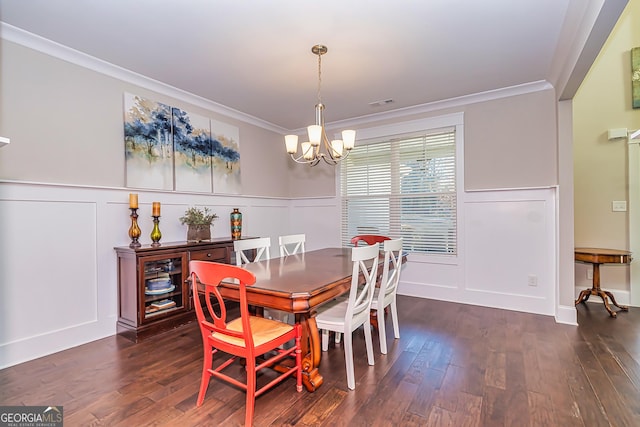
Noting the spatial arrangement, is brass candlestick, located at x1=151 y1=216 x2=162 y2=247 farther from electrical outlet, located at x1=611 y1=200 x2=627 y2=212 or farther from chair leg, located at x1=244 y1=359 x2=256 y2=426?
electrical outlet, located at x1=611 y1=200 x2=627 y2=212

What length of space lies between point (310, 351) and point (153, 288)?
5.89ft

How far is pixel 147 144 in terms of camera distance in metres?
3.27

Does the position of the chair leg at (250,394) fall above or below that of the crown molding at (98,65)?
below

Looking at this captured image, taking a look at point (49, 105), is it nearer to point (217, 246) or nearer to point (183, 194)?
point (183, 194)

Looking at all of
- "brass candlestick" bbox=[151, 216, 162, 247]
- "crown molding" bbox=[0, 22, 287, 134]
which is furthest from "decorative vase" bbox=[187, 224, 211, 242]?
"crown molding" bbox=[0, 22, 287, 134]

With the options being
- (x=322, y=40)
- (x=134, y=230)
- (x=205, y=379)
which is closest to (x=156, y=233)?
(x=134, y=230)

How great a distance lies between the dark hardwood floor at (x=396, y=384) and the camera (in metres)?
1.76

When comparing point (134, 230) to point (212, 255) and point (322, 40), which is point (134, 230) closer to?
point (212, 255)

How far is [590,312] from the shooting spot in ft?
11.6

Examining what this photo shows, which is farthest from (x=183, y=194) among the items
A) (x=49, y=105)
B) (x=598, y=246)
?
(x=598, y=246)

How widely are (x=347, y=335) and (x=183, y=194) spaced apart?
2607mm

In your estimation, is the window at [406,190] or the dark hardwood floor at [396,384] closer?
the dark hardwood floor at [396,384]

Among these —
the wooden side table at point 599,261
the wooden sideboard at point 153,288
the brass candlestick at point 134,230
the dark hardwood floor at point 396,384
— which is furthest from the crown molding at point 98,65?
the wooden side table at point 599,261

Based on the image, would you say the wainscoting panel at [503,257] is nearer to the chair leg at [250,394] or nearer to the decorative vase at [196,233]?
the decorative vase at [196,233]
